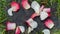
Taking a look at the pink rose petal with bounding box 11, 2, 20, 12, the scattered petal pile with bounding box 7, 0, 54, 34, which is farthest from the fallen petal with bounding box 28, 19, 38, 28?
the pink rose petal with bounding box 11, 2, 20, 12

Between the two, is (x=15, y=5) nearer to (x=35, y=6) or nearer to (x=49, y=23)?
(x=35, y=6)

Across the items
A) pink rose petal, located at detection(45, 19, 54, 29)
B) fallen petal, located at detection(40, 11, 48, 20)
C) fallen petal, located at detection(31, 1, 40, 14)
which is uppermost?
fallen petal, located at detection(31, 1, 40, 14)

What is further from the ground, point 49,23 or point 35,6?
point 35,6

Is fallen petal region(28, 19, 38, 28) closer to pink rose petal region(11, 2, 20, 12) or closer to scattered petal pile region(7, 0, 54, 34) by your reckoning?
scattered petal pile region(7, 0, 54, 34)

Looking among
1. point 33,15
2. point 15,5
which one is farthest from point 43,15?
point 15,5

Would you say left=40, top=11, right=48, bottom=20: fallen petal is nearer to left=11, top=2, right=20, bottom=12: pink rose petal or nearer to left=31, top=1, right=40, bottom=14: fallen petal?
left=31, top=1, right=40, bottom=14: fallen petal

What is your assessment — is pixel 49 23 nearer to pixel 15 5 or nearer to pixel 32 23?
pixel 32 23

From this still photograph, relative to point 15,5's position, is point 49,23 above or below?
below

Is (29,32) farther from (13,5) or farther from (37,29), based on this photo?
(13,5)

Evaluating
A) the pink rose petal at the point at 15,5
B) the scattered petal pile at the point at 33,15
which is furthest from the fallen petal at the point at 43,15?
the pink rose petal at the point at 15,5

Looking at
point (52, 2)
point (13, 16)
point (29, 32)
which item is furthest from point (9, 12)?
point (52, 2)

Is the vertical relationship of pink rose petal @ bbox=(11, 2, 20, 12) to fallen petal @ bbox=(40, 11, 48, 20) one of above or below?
above

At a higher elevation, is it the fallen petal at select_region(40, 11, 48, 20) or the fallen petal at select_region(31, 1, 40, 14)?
the fallen petal at select_region(31, 1, 40, 14)

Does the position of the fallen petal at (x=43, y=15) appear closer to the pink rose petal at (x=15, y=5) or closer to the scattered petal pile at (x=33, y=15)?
the scattered petal pile at (x=33, y=15)
